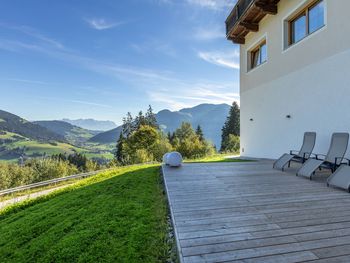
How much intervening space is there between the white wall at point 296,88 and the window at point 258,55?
37 centimetres

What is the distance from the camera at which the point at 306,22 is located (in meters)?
7.36

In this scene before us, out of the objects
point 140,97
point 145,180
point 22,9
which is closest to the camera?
point 145,180

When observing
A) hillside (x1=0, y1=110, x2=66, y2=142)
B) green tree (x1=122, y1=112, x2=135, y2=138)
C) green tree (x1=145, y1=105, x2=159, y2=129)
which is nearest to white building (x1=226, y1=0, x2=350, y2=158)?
green tree (x1=145, y1=105, x2=159, y2=129)

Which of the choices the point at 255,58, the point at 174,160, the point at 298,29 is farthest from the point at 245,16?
the point at 174,160

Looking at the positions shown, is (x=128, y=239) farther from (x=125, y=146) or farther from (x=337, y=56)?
(x=125, y=146)

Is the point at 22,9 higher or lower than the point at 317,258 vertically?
higher

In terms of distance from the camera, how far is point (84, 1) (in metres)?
12.7

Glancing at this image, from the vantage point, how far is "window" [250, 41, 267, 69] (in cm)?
1008

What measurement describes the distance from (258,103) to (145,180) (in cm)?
666

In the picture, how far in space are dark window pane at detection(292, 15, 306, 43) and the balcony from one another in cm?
108

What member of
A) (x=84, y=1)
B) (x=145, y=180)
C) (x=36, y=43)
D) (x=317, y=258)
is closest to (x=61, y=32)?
(x=36, y=43)

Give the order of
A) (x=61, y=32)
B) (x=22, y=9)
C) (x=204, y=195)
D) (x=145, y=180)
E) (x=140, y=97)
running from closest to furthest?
(x=204, y=195) < (x=145, y=180) < (x=22, y=9) < (x=61, y=32) < (x=140, y=97)

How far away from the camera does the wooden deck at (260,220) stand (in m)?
2.13

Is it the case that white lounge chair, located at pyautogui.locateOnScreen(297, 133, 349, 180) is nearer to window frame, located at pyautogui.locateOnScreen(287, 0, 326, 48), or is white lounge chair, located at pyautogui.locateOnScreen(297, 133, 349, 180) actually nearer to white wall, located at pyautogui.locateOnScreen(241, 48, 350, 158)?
white wall, located at pyautogui.locateOnScreen(241, 48, 350, 158)
